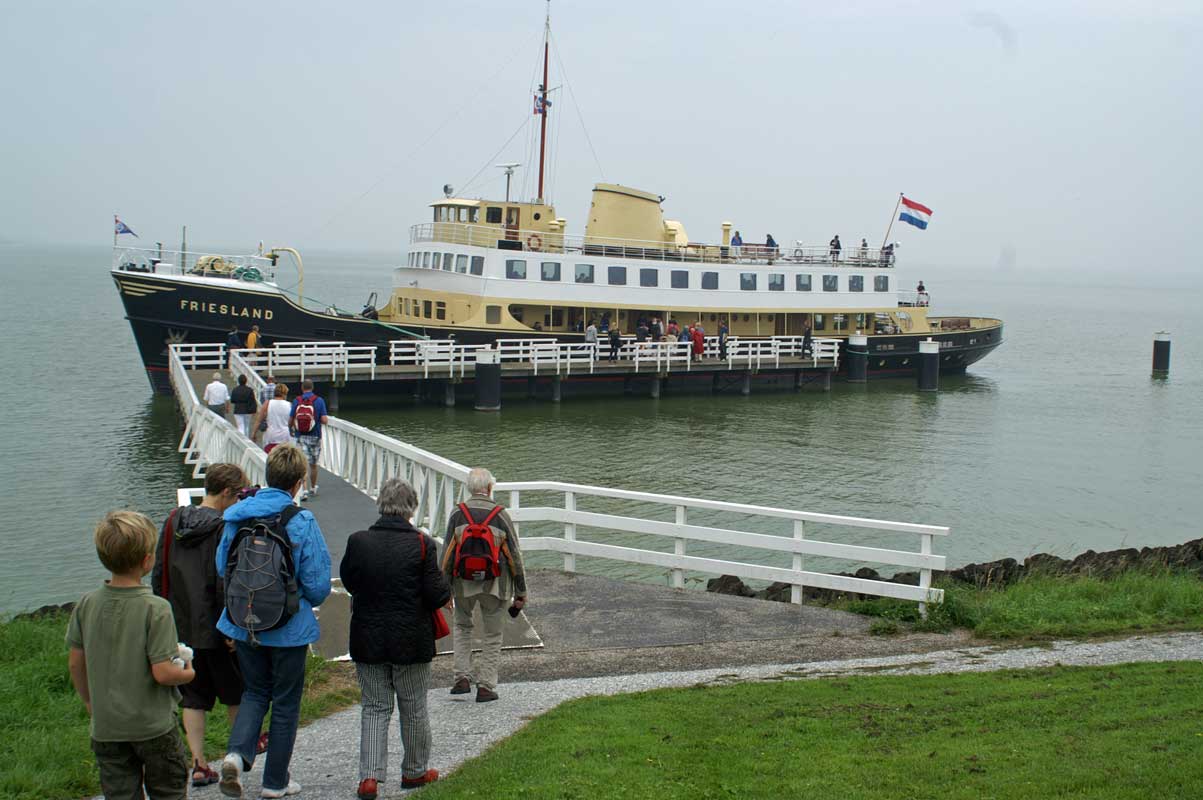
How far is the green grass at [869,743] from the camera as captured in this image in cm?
555

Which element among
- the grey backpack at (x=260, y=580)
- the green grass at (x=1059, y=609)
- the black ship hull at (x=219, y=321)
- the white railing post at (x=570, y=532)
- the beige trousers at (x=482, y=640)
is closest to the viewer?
the grey backpack at (x=260, y=580)

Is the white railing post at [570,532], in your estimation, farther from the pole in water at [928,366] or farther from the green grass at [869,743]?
the pole in water at [928,366]

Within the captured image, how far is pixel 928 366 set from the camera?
44.4 metres

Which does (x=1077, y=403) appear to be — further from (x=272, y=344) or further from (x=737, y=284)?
(x=272, y=344)

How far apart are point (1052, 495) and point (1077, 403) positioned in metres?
19.5

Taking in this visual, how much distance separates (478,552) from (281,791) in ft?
6.42

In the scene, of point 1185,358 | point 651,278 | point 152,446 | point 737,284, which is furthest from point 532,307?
point 1185,358

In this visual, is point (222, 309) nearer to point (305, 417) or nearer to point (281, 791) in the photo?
point (305, 417)

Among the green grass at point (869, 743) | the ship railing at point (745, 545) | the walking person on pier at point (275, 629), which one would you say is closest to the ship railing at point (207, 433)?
the walking person on pier at point (275, 629)

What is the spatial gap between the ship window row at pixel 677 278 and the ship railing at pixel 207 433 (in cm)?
1071

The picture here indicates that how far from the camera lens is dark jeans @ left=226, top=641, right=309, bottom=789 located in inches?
218

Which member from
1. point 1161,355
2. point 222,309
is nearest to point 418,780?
point 222,309

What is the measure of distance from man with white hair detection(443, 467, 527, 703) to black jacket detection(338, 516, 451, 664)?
124cm

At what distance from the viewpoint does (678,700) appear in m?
7.55
